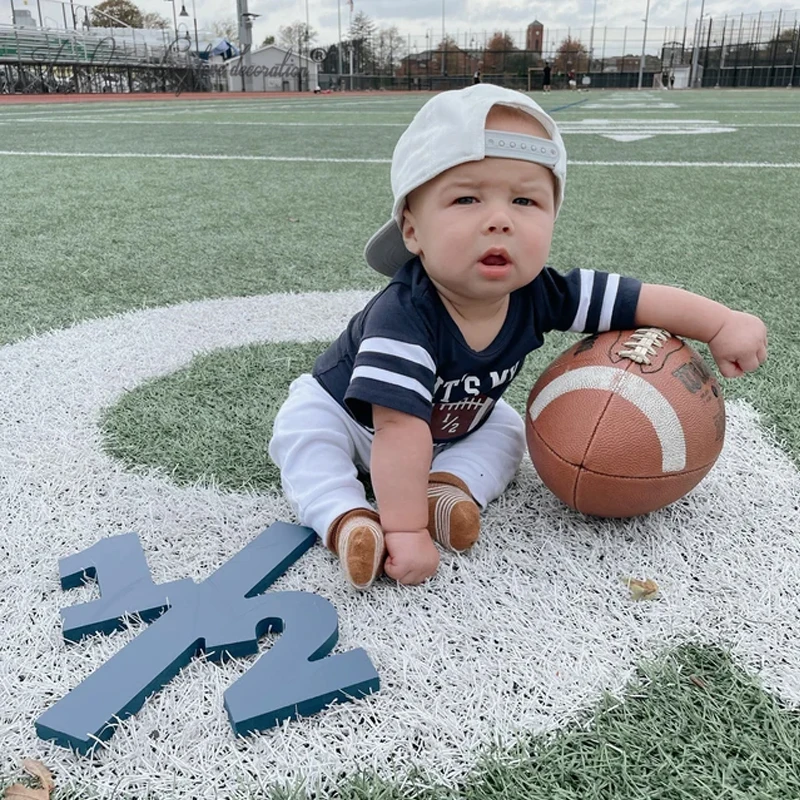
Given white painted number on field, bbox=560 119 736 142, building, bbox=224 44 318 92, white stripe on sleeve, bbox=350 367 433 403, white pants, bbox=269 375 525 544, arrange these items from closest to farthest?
white stripe on sleeve, bbox=350 367 433 403 → white pants, bbox=269 375 525 544 → white painted number on field, bbox=560 119 736 142 → building, bbox=224 44 318 92

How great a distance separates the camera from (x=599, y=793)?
105 cm

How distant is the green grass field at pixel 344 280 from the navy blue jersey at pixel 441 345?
0.39 m

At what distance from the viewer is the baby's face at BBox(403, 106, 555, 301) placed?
1462mm

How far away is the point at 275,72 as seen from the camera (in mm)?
52750

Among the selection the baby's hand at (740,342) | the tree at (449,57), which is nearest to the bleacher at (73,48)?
the tree at (449,57)

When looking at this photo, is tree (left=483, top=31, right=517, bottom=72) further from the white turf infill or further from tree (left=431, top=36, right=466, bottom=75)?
the white turf infill

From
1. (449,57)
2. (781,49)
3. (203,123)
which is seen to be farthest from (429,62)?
(203,123)

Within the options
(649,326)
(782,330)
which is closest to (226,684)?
(649,326)

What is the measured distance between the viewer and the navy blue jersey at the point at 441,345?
1543mm

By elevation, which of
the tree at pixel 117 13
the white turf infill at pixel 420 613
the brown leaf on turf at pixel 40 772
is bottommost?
the brown leaf on turf at pixel 40 772

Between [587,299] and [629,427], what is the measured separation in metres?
0.32

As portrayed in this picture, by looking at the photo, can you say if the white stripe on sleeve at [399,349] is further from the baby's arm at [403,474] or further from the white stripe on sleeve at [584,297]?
the white stripe on sleeve at [584,297]

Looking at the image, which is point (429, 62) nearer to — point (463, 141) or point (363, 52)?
point (363, 52)

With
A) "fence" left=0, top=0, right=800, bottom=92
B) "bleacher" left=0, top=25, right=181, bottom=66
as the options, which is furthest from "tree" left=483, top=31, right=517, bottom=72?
"bleacher" left=0, top=25, right=181, bottom=66
